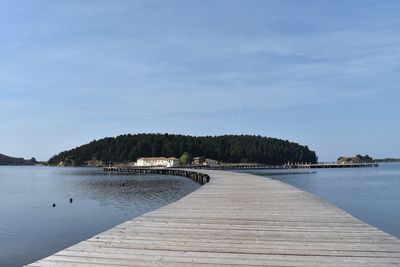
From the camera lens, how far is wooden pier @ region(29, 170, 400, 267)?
22.2 feet

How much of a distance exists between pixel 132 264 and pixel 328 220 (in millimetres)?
6286

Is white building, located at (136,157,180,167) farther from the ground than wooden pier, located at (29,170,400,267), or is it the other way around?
white building, located at (136,157,180,167)

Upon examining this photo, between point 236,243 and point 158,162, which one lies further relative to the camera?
point 158,162

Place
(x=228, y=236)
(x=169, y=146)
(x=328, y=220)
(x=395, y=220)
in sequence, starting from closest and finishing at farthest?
(x=228, y=236) < (x=328, y=220) < (x=395, y=220) < (x=169, y=146)

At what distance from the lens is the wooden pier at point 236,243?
676cm

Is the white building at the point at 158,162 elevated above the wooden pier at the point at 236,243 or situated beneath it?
elevated above

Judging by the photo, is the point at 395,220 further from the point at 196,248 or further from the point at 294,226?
the point at 196,248

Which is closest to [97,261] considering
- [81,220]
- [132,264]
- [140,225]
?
[132,264]

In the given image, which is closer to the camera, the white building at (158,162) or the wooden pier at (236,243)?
the wooden pier at (236,243)

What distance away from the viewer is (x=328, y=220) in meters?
11.2

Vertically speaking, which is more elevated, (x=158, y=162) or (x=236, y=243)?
(x=158, y=162)

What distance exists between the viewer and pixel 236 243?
26.6 feet

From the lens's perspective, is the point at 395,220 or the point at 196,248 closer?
the point at 196,248

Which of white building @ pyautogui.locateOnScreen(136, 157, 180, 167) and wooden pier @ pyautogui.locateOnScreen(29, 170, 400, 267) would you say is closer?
wooden pier @ pyautogui.locateOnScreen(29, 170, 400, 267)
